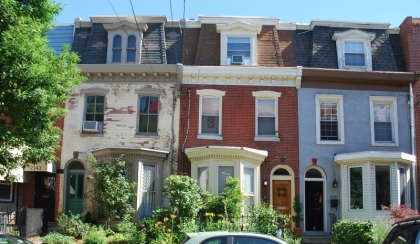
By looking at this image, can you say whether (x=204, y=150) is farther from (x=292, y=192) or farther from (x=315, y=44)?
(x=315, y=44)

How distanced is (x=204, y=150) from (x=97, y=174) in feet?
13.7

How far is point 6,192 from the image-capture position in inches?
794

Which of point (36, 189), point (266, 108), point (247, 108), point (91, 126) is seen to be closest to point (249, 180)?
point (247, 108)

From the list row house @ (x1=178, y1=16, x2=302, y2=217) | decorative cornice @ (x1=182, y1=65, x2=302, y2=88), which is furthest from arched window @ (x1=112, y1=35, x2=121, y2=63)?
decorative cornice @ (x1=182, y1=65, x2=302, y2=88)

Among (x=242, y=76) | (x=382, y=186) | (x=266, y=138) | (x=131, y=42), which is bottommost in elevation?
(x=382, y=186)

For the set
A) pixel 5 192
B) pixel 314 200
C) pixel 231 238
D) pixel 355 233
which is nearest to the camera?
pixel 231 238

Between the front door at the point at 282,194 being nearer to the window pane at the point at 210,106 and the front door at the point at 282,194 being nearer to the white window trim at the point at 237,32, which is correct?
the window pane at the point at 210,106

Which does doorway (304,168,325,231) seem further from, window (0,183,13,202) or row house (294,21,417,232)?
window (0,183,13,202)

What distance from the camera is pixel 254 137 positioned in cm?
2031

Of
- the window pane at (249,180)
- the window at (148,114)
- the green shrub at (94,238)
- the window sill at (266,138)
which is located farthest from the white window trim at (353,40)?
the green shrub at (94,238)

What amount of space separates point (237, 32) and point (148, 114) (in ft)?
17.0

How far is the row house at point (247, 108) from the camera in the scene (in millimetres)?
20000

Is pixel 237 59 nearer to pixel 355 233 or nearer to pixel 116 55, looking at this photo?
pixel 116 55

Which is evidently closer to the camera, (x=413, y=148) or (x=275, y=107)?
(x=413, y=148)
